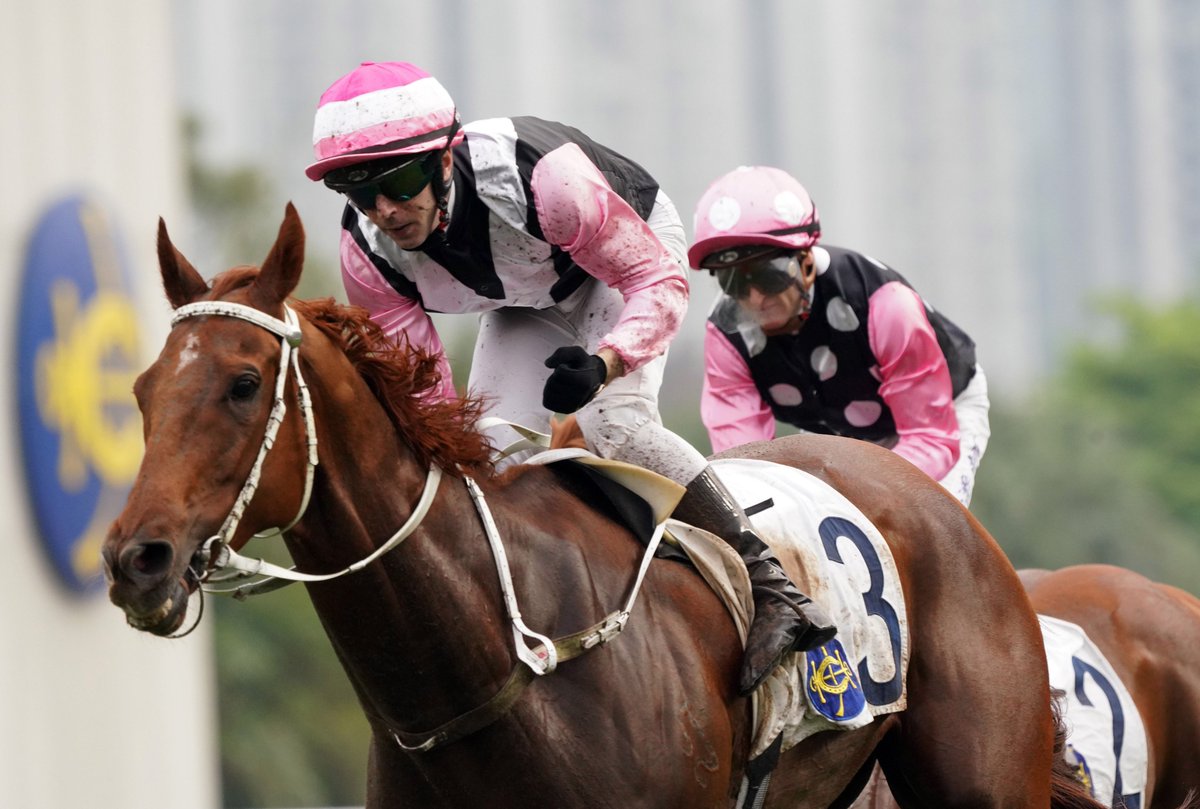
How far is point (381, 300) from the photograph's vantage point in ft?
12.2

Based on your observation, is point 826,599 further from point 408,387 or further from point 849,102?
point 849,102

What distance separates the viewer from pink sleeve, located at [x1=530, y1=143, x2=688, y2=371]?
3.41 m

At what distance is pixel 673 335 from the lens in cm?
351

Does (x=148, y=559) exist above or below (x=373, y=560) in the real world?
above

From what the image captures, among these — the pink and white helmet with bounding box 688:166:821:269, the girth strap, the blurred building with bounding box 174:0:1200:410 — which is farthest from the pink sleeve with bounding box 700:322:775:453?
the blurred building with bounding box 174:0:1200:410

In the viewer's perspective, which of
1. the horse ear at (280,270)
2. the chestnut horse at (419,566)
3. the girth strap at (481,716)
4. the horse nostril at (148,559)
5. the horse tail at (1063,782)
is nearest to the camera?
the horse nostril at (148,559)

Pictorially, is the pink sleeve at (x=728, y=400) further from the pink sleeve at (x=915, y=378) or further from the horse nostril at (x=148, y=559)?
the horse nostril at (x=148, y=559)

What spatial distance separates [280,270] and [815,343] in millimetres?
2311

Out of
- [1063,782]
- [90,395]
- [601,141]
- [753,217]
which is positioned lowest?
[601,141]

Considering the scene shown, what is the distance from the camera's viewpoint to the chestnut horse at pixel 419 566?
2670 mm

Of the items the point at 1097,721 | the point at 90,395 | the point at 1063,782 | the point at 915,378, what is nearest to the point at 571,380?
the point at 915,378

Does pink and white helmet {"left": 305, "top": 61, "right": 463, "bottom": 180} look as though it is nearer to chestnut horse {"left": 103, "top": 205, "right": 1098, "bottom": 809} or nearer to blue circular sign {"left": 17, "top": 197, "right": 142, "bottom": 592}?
chestnut horse {"left": 103, "top": 205, "right": 1098, "bottom": 809}

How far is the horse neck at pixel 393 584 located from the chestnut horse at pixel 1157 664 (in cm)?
261

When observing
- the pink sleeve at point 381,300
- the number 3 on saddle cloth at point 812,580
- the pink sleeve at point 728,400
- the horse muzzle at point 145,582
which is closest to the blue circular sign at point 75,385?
the pink sleeve at point 728,400
